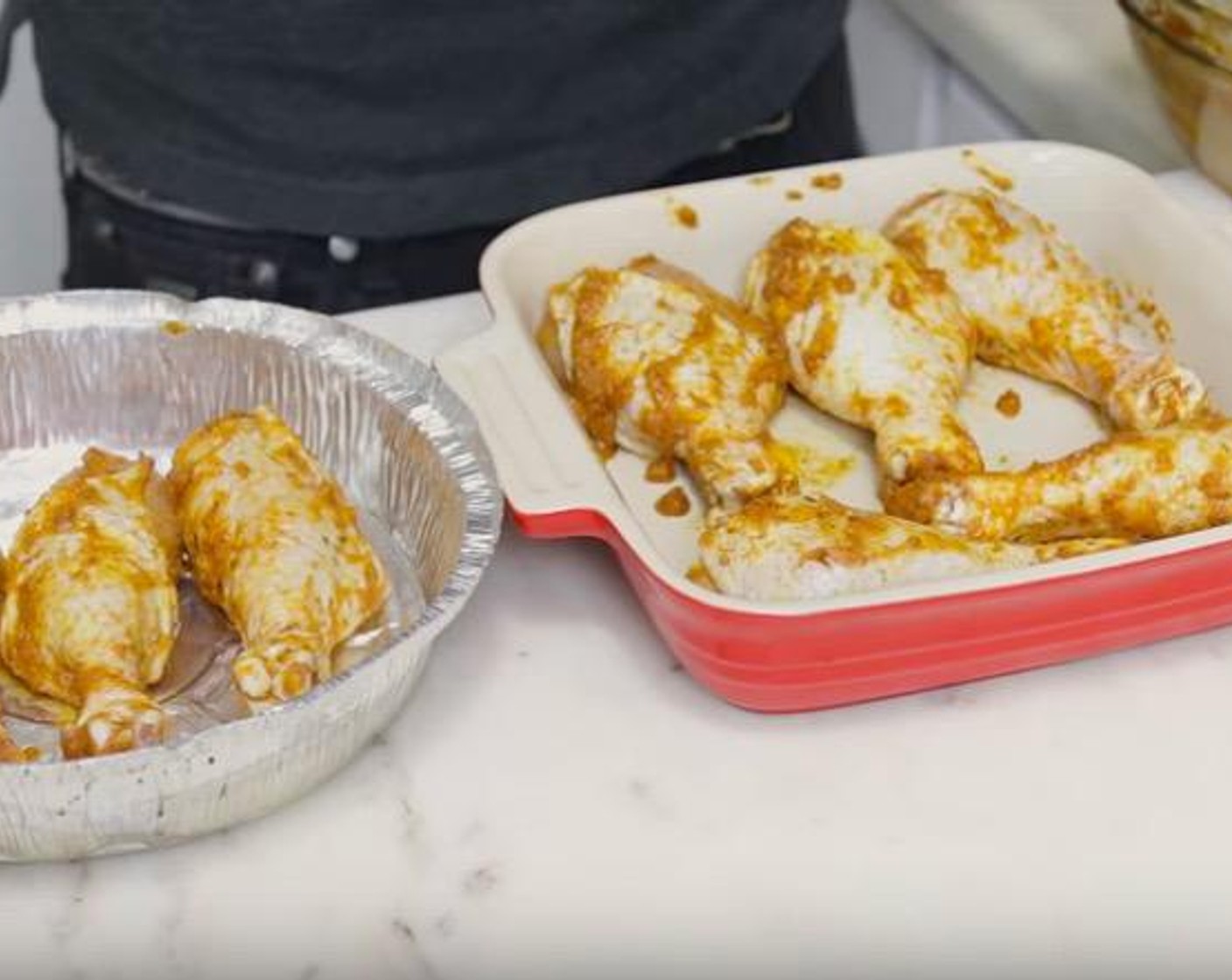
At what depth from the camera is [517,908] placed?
2.43 feet

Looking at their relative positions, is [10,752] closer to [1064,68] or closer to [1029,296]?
[1029,296]

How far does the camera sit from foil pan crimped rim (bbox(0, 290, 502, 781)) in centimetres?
78

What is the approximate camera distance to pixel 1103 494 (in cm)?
88

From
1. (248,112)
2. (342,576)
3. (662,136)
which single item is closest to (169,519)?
(342,576)

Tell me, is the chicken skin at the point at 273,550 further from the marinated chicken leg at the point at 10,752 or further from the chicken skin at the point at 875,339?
the chicken skin at the point at 875,339

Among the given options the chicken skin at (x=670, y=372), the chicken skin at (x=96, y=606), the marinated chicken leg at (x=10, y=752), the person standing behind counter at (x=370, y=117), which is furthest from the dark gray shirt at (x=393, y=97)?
the marinated chicken leg at (x=10, y=752)

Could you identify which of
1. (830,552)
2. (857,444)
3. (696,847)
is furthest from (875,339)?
(696,847)

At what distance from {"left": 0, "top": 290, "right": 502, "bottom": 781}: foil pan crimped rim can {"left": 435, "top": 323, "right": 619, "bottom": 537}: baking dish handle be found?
0.06 feet

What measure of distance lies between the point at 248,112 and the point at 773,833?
Answer: 68 cm

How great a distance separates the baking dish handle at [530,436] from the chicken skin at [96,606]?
15 cm

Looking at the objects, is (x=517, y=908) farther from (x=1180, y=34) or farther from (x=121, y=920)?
(x=1180, y=34)

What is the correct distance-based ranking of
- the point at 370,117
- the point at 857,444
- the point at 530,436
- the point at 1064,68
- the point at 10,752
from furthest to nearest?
the point at 1064,68 → the point at 370,117 → the point at 857,444 → the point at 530,436 → the point at 10,752

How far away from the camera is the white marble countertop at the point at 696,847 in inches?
28.5

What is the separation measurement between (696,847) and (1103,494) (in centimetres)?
26
